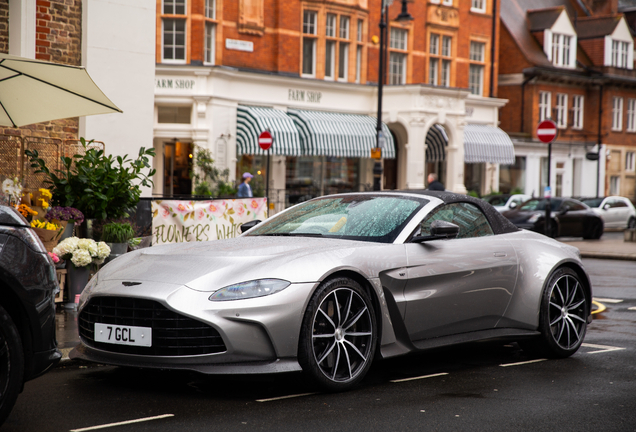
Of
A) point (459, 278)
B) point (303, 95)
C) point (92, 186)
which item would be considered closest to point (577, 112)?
point (303, 95)

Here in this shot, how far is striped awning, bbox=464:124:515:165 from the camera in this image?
118ft

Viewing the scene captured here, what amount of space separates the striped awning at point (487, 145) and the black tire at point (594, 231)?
34.4ft

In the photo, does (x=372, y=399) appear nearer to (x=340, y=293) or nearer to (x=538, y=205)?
(x=340, y=293)

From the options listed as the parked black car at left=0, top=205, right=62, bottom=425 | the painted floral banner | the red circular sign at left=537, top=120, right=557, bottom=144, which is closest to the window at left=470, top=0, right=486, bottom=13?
the red circular sign at left=537, top=120, right=557, bottom=144

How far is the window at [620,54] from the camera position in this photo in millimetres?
46125

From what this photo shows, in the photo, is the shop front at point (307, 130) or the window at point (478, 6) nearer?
the shop front at point (307, 130)

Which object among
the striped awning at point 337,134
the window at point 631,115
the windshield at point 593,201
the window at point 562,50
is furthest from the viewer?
the window at point 631,115

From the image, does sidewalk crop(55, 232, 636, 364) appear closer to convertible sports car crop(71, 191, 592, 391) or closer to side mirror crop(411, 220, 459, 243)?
convertible sports car crop(71, 191, 592, 391)

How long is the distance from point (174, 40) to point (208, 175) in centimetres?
470

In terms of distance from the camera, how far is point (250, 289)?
505cm

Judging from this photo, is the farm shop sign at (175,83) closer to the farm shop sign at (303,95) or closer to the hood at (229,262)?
the farm shop sign at (303,95)

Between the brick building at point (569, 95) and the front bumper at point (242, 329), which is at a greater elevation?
the brick building at point (569, 95)

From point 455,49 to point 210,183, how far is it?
14616mm

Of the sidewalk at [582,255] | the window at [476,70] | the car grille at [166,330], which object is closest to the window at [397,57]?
the window at [476,70]
